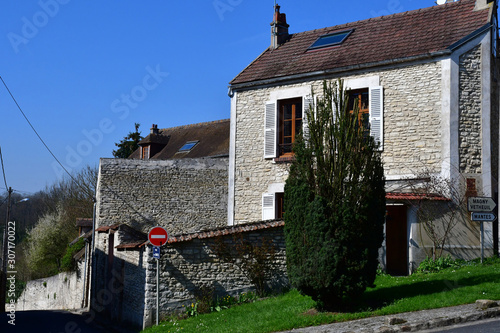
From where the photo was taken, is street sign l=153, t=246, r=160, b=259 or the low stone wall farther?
the low stone wall

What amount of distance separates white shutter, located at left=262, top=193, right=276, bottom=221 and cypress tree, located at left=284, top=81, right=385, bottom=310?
6.26 m

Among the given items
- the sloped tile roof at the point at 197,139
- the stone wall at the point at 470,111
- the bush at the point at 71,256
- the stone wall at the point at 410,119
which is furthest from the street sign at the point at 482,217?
the bush at the point at 71,256

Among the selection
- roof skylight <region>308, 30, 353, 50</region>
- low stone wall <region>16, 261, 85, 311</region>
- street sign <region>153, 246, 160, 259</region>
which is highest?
roof skylight <region>308, 30, 353, 50</region>

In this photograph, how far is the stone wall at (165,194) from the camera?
2170cm

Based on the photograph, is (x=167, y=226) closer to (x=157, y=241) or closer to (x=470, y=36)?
(x=157, y=241)

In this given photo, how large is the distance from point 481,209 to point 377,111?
4.10m

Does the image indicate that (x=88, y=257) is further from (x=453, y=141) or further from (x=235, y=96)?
(x=453, y=141)

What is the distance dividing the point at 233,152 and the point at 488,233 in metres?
8.06

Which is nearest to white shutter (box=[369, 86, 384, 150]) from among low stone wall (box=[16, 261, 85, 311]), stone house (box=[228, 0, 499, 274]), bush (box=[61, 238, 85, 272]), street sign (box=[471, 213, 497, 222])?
stone house (box=[228, 0, 499, 274])

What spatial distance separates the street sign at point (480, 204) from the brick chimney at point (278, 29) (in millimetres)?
9231

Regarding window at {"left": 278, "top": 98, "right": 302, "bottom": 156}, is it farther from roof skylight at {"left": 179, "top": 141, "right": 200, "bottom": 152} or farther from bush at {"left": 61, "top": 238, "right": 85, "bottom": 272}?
bush at {"left": 61, "top": 238, "right": 85, "bottom": 272}

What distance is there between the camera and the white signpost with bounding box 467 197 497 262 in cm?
1299

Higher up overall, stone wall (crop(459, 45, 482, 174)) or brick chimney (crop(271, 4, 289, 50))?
brick chimney (crop(271, 4, 289, 50))

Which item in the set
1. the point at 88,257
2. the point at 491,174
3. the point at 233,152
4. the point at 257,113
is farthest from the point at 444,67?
the point at 88,257
